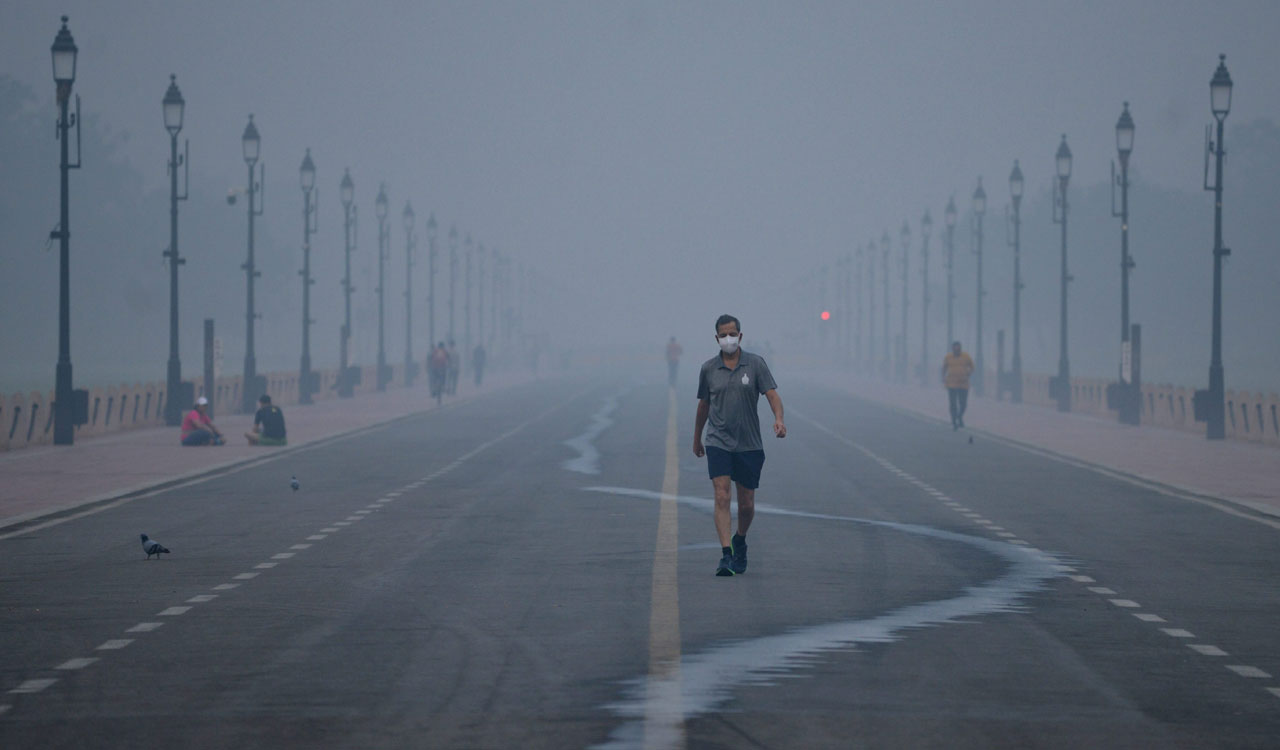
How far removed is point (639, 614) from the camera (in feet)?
42.4

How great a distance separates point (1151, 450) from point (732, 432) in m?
20.8

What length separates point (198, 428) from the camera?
3394 cm

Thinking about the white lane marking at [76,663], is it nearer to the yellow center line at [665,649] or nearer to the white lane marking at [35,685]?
the white lane marking at [35,685]

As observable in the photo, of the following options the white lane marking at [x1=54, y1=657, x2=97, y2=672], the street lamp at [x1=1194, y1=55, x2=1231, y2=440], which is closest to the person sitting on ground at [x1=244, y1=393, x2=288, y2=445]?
the street lamp at [x1=1194, y1=55, x2=1231, y2=440]

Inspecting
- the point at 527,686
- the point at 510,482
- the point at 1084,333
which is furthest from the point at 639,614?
the point at 1084,333

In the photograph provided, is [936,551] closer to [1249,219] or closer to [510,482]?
[510,482]

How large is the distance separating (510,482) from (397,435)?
13867 millimetres

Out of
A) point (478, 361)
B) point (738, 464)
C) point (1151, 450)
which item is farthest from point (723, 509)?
point (478, 361)

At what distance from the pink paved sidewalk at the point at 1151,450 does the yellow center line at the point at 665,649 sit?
735 cm

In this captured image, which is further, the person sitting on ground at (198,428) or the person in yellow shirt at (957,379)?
the person in yellow shirt at (957,379)

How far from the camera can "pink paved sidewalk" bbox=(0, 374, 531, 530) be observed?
23.0 meters

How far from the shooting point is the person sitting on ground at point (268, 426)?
3438 centimetres

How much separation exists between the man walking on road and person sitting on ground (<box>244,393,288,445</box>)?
1994cm

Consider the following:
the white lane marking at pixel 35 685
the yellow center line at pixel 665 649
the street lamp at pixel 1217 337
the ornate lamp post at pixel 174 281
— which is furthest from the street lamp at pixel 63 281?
the white lane marking at pixel 35 685
